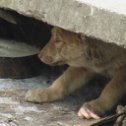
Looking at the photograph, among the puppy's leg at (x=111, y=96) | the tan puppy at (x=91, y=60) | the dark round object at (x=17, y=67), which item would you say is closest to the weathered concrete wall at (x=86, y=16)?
the tan puppy at (x=91, y=60)

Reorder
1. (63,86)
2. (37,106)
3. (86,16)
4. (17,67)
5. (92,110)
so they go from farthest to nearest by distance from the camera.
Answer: (17,67) → (63,86) → (37,106) → (92,110) → (86,16)

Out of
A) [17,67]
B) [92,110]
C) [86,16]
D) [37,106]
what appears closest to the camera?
[86,16]

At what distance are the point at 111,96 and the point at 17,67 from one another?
2.07 feet

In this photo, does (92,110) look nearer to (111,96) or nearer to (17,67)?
(111,96)

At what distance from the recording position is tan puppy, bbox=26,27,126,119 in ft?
7.60

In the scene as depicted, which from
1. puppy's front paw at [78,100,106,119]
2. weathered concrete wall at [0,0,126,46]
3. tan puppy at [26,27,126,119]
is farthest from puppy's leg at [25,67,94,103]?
weathered concrete wall at [0,0,126,46]

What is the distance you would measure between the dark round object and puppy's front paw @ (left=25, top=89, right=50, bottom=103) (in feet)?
0.91

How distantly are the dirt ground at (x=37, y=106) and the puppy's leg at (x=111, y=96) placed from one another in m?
0.10

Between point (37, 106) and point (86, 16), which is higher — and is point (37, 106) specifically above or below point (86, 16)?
below

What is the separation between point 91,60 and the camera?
7.84 ft

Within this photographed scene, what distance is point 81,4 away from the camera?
2.01 meters

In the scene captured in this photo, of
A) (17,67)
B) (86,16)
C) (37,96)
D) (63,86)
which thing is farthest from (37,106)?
(86,16)

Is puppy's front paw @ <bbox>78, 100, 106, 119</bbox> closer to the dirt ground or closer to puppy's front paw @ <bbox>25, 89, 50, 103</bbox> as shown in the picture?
the dirt ground

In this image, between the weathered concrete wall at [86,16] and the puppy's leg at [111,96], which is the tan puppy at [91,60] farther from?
the weathered concrete wall at [86,16]
